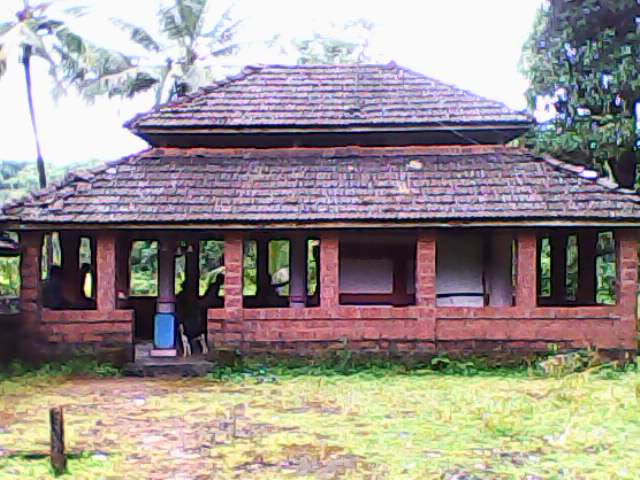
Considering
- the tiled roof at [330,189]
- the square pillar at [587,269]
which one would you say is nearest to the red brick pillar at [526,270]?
the tiled roof at [330,189]

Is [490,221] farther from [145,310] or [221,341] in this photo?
[145,310]

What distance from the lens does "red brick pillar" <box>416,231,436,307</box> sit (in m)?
12.8

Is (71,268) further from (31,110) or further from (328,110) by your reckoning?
(31,110)

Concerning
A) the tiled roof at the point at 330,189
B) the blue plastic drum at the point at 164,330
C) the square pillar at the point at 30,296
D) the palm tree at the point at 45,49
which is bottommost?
the blue plastic drum at the point at 164,330

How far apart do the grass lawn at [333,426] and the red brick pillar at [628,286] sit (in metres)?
0.99

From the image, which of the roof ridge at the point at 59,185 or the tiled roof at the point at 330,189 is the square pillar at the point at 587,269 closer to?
the tiled roof at the point at 330,189

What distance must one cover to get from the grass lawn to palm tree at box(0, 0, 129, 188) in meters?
12.5

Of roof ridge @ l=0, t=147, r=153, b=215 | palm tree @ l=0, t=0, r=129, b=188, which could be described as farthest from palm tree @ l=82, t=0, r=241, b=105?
roof ridge @ l=0, t=147, r=153, b=215

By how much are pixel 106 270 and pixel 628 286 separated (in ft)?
27.1

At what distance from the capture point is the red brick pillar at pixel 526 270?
12.8 metres

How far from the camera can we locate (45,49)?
22.3 m

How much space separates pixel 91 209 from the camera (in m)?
12.7

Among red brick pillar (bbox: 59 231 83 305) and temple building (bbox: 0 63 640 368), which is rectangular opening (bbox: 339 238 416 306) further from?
red brick pillar (bbox: 59 231 83 305)

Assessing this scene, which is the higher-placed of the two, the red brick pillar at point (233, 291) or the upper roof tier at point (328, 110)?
the upper roof tier at point (328, 110)
